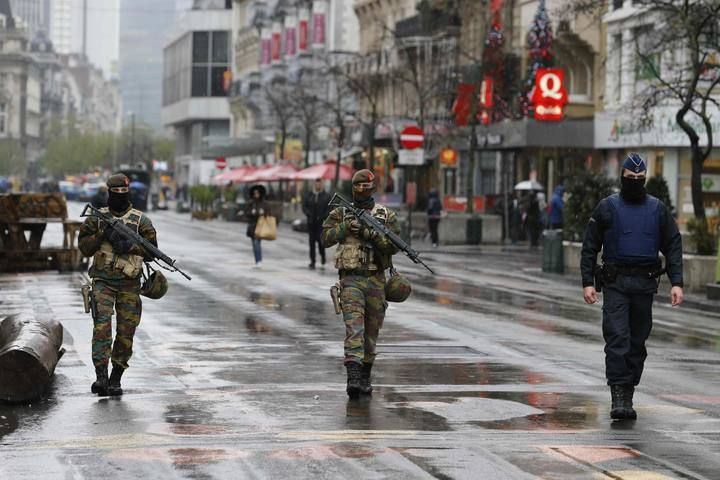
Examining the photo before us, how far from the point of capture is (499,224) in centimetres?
4903

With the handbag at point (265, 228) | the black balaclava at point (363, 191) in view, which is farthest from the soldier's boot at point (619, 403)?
the handbag at point (265, 228)

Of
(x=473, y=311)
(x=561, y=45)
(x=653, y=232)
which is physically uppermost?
(x=561, y=45)

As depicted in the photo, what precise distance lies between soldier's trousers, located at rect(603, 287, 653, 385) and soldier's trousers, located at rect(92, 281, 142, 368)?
3695mm

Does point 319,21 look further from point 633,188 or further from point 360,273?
point 633,188

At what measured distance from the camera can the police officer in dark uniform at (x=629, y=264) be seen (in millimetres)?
12117

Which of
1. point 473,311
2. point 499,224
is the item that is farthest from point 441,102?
point 473,311

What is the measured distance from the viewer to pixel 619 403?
470 inches

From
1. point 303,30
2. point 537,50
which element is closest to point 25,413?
point 537,50

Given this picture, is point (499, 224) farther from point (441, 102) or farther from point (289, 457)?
point (289, 457)

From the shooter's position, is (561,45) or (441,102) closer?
(561,45)

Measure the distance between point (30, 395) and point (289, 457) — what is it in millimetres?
3146

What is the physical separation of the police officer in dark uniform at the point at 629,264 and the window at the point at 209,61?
5397 inches

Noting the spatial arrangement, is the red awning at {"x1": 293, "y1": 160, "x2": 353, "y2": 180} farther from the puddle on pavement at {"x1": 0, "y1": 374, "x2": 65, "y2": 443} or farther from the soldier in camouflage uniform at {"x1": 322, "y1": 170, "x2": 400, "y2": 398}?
the puddle on pavement at {"x1": 0, "y1": 374, "x2": 65, "y2": 443}

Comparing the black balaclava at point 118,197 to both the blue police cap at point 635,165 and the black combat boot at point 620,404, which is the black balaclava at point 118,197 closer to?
the blue police cap at point 635,165
